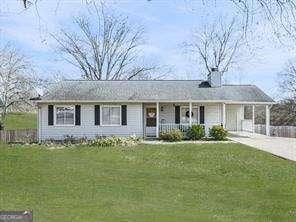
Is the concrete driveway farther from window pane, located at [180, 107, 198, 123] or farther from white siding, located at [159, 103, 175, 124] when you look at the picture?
white siding, located at [159, 103, 175, 124]

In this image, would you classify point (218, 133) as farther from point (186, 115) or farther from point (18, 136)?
point (18, 136)

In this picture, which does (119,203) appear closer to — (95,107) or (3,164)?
(3,164)

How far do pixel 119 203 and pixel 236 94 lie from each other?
94.4ft

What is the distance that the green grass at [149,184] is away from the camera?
1491 centimetres

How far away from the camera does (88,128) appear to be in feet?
128

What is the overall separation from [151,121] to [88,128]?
4.68m

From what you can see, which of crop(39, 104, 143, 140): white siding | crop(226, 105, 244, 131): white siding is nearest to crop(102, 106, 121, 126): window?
crop(39, 104, 143, 140): white siding

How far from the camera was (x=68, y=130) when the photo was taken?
127 ft

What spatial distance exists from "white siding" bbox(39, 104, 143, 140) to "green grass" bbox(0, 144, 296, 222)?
6092 millimetres

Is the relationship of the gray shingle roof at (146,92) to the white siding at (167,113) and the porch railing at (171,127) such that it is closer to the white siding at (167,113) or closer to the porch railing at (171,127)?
the white siding at (167,113)

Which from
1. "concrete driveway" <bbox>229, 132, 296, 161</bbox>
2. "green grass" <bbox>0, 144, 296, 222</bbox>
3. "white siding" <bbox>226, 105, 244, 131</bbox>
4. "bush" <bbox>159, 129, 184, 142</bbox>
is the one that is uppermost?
"white siding" <bbox>226, 105, 244, 131</bbox>

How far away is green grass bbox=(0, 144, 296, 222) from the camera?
587 inches

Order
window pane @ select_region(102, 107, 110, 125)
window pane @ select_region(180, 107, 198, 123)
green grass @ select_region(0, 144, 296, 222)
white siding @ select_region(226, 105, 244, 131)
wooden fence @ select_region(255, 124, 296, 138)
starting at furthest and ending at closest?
wooden fence @ select_region(255, 124, 296, 138) → white siding @ select_region(226, 105, 244, 131) → window pane @ select_region(180, 107, 198, 123) → window pane @ select_region(102, 107, 110, 125) → green grass @ select_region(0, 144, 296, 222)

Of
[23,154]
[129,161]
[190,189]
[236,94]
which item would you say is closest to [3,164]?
[23,154]
